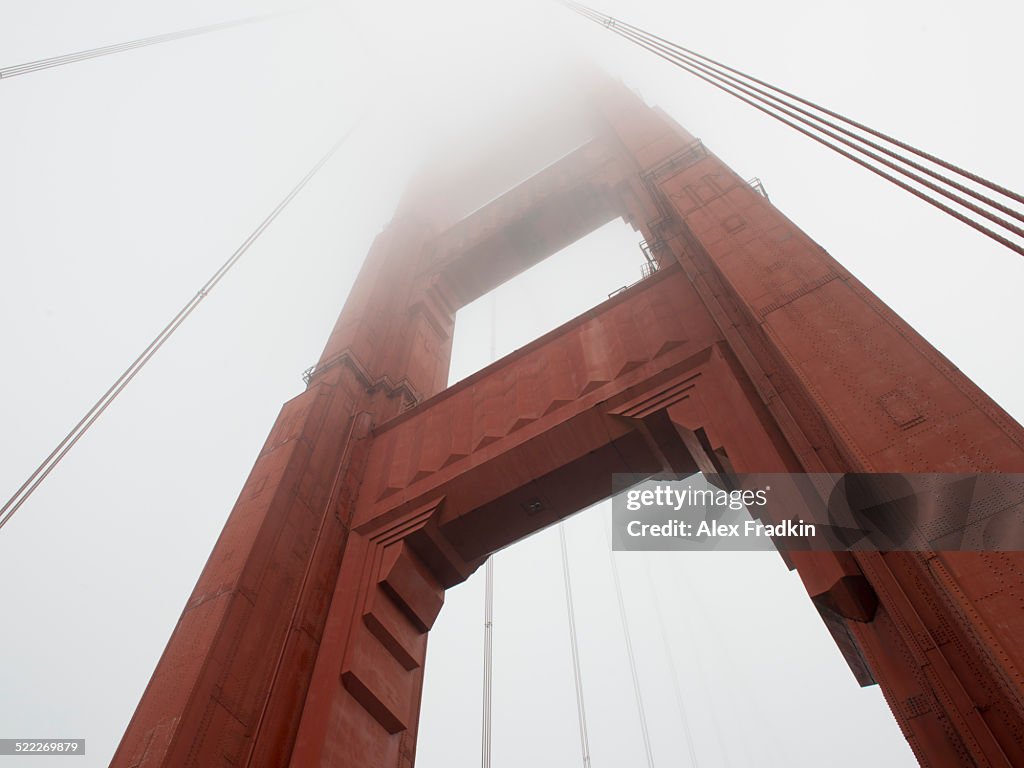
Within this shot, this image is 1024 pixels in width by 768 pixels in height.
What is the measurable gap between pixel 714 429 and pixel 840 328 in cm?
170

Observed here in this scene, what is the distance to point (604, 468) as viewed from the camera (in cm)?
779

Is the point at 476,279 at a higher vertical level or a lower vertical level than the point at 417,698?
higher

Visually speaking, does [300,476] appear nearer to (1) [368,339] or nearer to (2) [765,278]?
(1) [368,339]

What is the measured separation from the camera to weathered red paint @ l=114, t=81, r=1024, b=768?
401 centimetres

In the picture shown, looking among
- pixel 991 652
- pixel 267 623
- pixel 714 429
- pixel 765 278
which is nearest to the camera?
pixel 991 652

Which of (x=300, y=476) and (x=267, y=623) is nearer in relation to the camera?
(x=267, y=623)

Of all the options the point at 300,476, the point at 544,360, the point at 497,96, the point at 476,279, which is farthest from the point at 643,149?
the point at 497,96

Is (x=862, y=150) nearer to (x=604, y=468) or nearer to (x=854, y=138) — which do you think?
(x=854, y=138)

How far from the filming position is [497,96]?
2448 cm

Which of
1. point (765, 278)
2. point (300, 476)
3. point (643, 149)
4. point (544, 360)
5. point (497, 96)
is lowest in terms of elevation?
point (765, 278)

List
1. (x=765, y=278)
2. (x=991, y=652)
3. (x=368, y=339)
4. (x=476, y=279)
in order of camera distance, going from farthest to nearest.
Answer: (x=476, y=279), (x=368, y=339), (x=765, y=278), (x=991, y=652)

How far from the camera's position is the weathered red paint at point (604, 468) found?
4012mm

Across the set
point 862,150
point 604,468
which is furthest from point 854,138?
point 604,468

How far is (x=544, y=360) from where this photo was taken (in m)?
8.73
